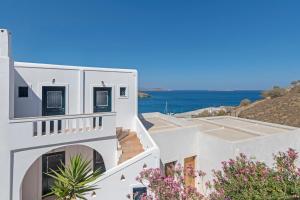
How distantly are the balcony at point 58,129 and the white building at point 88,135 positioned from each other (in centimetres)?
3

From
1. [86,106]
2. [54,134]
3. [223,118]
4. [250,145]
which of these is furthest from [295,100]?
[54,134]

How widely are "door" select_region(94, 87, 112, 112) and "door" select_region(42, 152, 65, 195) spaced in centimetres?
313

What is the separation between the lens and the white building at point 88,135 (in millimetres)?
8086

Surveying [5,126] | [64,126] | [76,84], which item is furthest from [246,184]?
[76,84]

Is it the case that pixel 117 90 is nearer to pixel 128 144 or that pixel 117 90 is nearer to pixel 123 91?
pixel 123 91

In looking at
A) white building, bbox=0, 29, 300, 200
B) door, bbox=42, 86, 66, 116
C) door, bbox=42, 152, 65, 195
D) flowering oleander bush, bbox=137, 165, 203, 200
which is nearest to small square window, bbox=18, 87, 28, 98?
white building, bbox=0, 29, 300, 200

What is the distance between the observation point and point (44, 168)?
10.9m

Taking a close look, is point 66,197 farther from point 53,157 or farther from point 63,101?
point 63,101

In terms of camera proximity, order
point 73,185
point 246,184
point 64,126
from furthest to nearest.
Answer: point 64,126
point 73,185
point 246,184

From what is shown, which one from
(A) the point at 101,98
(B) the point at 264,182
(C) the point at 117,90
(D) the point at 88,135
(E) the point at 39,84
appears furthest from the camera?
(C) the point at 117,90

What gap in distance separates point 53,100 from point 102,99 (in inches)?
107

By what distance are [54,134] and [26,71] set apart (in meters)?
3.56

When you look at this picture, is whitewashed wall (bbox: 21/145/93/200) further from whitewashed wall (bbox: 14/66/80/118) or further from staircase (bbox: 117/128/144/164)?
staircase (bbox: 117/128/144/164)

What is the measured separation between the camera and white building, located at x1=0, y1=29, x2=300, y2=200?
809 centimetres
